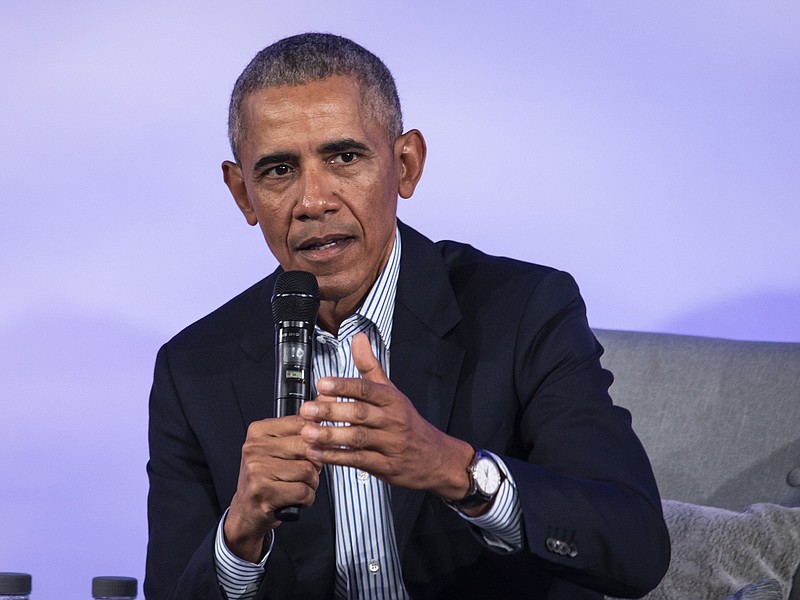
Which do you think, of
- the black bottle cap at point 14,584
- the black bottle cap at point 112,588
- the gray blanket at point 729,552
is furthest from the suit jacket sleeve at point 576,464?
the black bottle cap at point 14,584

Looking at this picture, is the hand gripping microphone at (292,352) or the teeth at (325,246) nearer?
the hand gripping microphone at (292,352)

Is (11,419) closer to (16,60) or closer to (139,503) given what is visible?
(139,503)

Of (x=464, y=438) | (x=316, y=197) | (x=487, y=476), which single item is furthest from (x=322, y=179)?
(x=487, y=476)

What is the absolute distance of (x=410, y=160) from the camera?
7.18ft

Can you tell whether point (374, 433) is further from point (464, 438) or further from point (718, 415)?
point (718, 415)

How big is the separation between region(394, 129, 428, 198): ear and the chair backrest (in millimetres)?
924

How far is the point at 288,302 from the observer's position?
5.08ft

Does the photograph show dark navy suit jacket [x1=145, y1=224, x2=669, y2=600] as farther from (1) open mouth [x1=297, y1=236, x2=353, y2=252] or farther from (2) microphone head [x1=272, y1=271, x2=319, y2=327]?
(2) microphone head [x1=272, y1=271, x2=319, y2=327]

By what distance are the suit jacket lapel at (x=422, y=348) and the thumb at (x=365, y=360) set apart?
0.50 m

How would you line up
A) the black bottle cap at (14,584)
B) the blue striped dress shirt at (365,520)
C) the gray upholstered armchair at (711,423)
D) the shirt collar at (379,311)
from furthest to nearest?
the gray upholstered armchair at (711,423), the black bottle cap at (14,584), the shirt collar at (379,311), the blue striped dress shirt at (365,520)

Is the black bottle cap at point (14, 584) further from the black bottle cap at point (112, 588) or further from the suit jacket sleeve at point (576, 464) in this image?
the suit jacket sleeve at point (576, 464)

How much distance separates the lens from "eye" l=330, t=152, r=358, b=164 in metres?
1.99

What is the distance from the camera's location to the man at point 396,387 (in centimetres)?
174

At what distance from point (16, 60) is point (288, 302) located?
2018 mm
